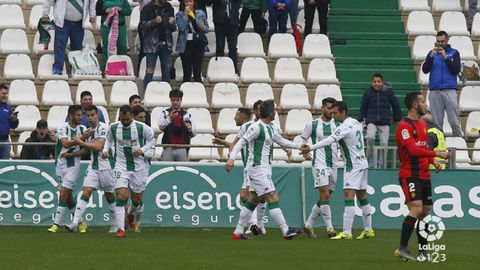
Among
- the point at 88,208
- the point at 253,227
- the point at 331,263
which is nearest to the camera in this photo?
the point at 331,263

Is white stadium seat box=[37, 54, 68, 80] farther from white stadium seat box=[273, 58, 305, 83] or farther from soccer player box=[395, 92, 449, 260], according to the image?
soccer player box=[395, 92, 449, 260]

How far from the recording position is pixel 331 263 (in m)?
17.2

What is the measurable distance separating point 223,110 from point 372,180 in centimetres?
409

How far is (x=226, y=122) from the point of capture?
28969 millimetres

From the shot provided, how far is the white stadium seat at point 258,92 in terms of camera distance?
29.5m

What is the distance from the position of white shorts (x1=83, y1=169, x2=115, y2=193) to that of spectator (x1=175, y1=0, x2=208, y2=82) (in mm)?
6329

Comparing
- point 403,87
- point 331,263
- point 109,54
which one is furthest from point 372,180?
point 331,263

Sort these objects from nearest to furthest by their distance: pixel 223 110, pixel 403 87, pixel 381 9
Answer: pixel 223 110 < pixel 403 87 < pixel 381 9

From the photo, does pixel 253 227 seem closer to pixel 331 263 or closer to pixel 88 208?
pixel 88 208

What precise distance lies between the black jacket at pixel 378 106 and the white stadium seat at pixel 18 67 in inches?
281

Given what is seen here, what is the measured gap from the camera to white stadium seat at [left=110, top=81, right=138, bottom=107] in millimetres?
29016

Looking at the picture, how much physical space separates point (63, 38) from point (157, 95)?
2.39m

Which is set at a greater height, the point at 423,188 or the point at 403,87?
the point at 403,87

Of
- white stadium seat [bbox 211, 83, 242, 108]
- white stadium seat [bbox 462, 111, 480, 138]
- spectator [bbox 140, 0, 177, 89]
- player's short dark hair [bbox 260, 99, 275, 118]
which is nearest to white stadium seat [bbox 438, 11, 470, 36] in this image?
white stadium seat [bbox 462, 111, 480, 138]
